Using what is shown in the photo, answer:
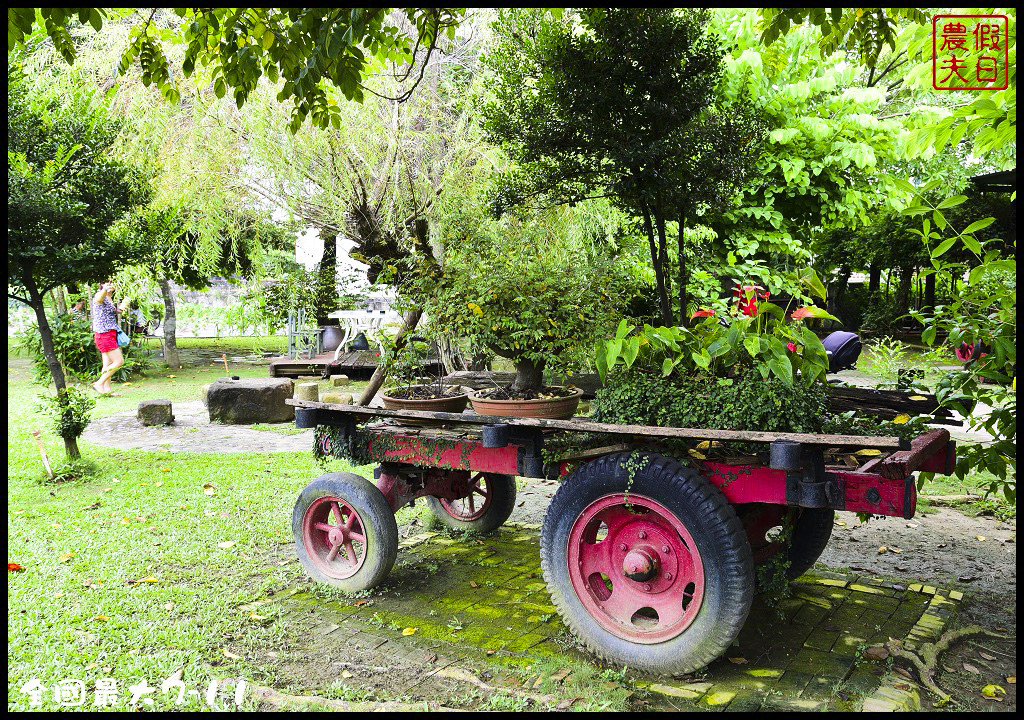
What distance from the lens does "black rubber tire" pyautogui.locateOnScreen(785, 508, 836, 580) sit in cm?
401

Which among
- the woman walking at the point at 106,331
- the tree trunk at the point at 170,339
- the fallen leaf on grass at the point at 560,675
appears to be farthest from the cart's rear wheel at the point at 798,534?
the tree trunk at the point at 170,339

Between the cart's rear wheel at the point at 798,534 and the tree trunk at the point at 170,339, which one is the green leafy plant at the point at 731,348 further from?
the tree trunk at the point at 170,339

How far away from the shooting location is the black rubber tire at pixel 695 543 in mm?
3010

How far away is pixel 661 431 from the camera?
125 inches

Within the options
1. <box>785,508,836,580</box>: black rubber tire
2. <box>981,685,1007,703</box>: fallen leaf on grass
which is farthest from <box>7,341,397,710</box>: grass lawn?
<box>981,685,1007,703</box>: fallen leaf on grass

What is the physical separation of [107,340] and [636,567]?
11710 mm

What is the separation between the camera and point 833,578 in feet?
14.3

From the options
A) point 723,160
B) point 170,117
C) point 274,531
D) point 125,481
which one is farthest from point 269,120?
point 723,160

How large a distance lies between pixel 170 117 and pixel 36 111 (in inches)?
109

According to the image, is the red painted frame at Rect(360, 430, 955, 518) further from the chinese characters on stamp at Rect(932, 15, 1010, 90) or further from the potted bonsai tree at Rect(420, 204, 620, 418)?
the chinese characters on stamp at Rect(932, 15, 1010, 90)

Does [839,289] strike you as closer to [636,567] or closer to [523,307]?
[523,307]

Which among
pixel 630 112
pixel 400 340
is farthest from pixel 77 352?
pixel 630 112

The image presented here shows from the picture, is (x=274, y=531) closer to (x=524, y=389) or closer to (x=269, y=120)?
(x=524, y=389)

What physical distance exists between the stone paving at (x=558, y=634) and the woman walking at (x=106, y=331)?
9.56m
